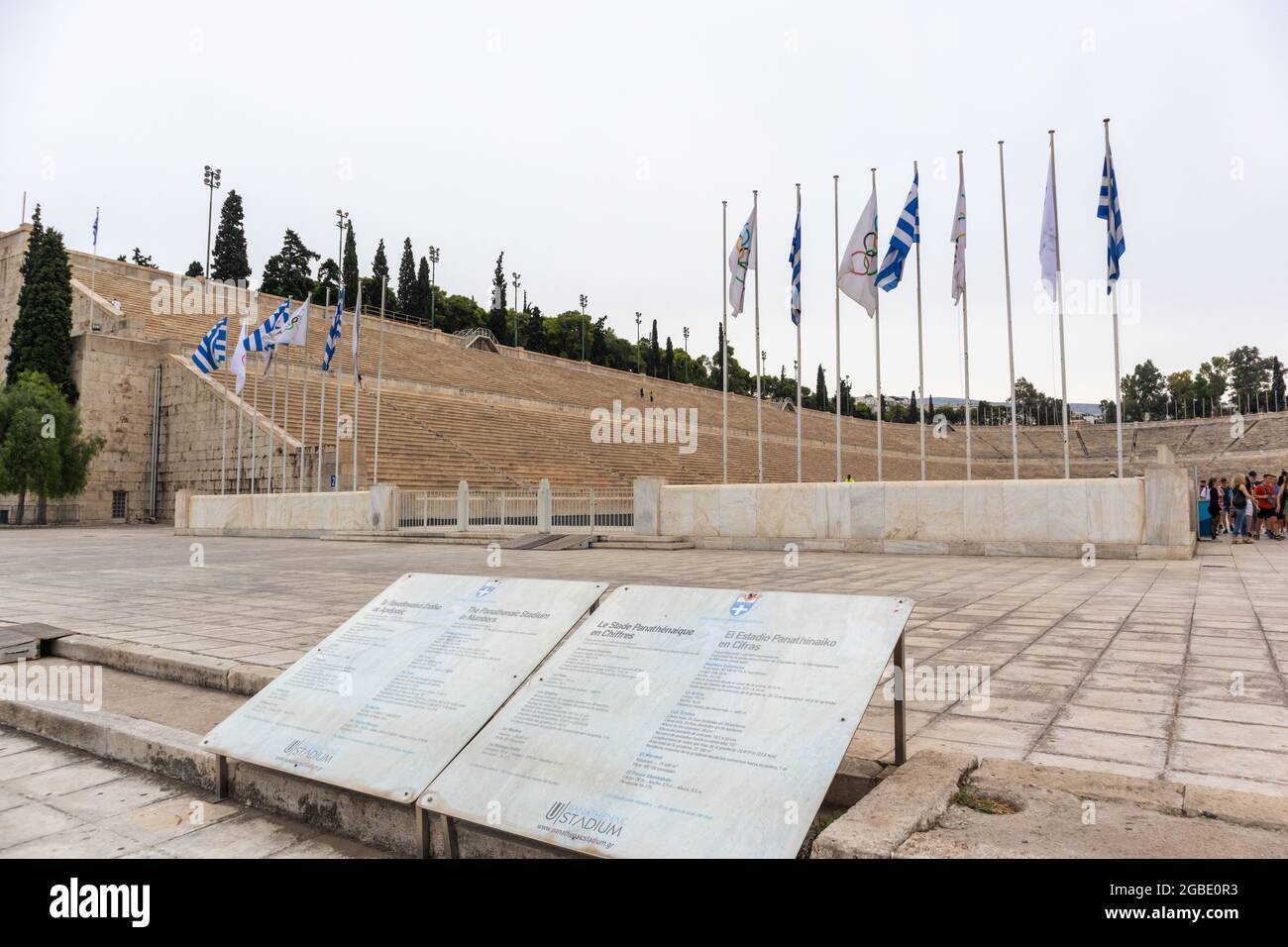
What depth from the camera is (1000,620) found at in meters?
6.90

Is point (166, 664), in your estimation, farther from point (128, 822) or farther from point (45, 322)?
point (45, 322)

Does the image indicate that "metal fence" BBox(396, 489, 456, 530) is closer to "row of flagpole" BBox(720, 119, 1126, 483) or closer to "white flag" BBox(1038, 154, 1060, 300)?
"row of flagpole" BBox(720, 119, 1126, 483)

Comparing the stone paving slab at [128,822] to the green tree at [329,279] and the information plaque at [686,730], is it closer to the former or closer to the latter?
the information plaque at [686,730]

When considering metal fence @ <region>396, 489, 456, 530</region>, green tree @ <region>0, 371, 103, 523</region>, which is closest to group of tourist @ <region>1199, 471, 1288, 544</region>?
metal fence @ <region>396, 489, 456, 530</region>

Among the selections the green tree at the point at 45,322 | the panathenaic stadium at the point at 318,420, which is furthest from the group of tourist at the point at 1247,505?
the green tree at the point at 45,322

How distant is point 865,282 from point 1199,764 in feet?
46.4

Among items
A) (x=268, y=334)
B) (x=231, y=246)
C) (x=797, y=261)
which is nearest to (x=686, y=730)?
(x=797, y=261)

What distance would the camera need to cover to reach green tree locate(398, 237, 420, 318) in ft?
222

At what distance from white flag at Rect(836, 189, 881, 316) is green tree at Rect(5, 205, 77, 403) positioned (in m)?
32.6

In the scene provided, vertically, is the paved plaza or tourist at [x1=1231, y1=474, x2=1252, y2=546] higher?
tourist at [x1=1231, y1=474, x2=1252, y2=546]

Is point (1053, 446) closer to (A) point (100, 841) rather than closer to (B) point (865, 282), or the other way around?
(B) point (865, 282)

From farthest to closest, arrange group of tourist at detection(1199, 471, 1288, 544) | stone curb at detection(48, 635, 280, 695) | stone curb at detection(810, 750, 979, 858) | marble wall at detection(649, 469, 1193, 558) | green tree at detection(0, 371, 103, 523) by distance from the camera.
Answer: green tree at detection(0, 371, 103, 523) → group of tourist at detection(1199, 471, 1288, 544) → marble wall at detection(649, 469, 1193, 558) → stone curb at detection(48, 635, 280, 695) → stone curb at detection(810, 750, 979, 858)

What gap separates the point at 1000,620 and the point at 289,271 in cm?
6465
